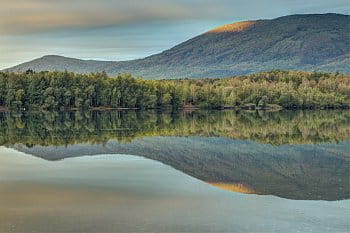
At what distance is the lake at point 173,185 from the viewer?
17.8 metres

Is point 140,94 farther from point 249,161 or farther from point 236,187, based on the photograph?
point 236,187

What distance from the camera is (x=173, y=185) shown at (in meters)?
25.1

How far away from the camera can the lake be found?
1775cm

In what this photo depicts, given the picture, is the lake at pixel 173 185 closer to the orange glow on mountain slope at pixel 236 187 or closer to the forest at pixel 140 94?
the orange glow on mountain slope at pixel 236 187

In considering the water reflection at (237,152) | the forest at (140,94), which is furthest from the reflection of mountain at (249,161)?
the forest at (140,94)

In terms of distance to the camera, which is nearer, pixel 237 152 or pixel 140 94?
pixel 237 152

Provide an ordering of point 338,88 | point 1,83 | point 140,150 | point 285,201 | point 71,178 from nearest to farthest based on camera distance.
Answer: point 285,201, point 71,178, point 140,150, point 1,83, point 338,88

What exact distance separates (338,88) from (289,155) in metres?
136

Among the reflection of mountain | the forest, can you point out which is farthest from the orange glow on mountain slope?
the forest

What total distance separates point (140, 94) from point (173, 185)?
11262cm

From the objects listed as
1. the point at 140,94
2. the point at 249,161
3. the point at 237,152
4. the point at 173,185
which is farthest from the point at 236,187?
the point at 140,94

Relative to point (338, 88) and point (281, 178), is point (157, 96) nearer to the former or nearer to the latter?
point (338, 88)

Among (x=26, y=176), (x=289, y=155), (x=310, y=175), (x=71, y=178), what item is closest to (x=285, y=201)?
(x=310, y=175)

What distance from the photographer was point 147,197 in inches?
870
